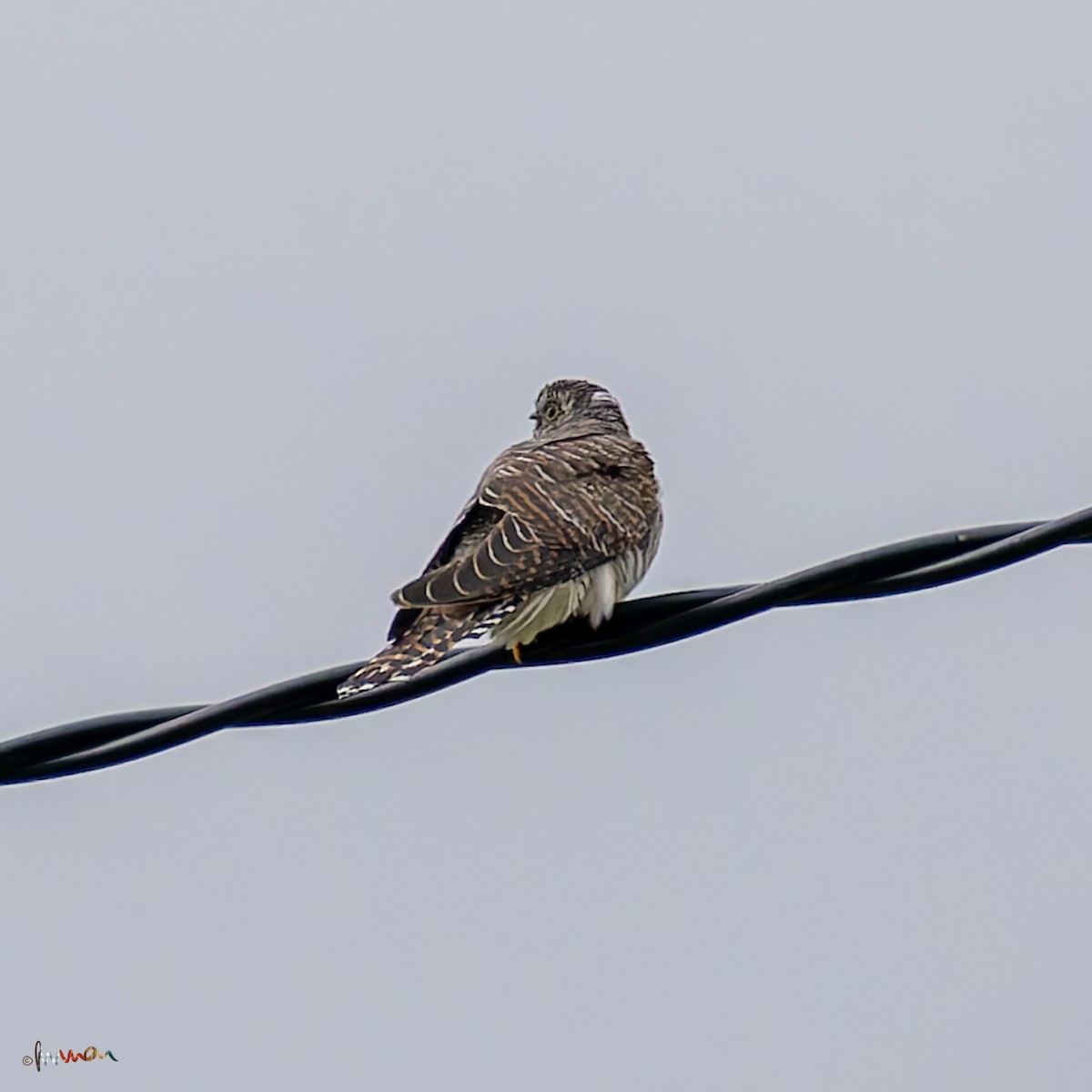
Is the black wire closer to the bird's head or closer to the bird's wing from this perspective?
the bird's wing

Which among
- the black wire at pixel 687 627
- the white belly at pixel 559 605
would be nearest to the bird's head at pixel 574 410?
the white belly at pixel 559 605

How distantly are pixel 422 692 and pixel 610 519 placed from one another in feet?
6.98

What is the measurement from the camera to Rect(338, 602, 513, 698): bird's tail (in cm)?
528

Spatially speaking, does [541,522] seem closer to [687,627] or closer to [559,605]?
[559,605]

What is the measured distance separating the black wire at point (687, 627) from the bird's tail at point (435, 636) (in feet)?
1.28

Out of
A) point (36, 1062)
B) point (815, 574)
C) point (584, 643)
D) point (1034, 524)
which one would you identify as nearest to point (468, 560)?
point (584, 643)

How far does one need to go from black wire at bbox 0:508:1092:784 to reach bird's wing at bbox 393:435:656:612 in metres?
1.21

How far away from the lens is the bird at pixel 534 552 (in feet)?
19.3

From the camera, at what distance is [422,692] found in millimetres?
4707

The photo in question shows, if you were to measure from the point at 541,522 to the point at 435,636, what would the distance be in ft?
2.44

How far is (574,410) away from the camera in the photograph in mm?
9180

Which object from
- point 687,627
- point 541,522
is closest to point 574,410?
point 541,522

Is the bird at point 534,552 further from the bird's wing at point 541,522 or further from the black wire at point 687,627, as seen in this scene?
the black wire at point 687,627

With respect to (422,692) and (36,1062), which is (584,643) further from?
(36,1062)
